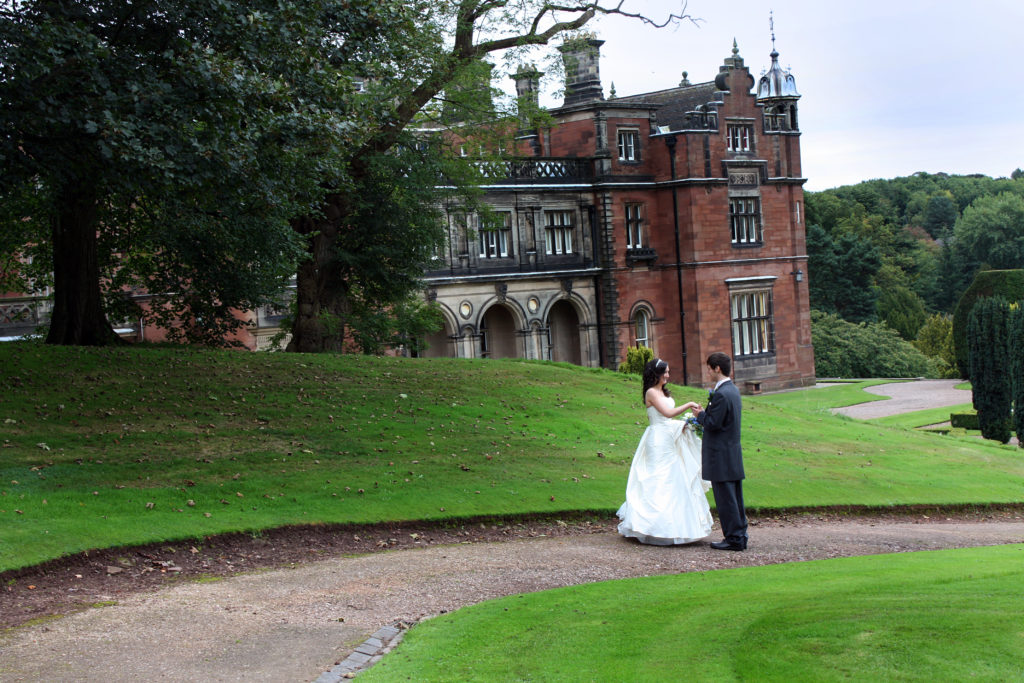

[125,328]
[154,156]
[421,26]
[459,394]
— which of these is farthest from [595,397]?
[125,328]

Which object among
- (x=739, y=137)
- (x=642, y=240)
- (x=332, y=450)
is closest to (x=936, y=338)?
(x=739, y=137)

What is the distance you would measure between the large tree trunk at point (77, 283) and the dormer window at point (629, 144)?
97.3 feet

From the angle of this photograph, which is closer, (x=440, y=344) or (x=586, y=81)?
(x=440, y=344)

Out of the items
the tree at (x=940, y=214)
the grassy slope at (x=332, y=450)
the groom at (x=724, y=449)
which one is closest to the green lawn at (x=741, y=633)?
the groom at (x=724, y=449)

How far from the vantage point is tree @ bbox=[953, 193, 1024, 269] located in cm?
8856

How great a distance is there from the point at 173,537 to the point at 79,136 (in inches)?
230

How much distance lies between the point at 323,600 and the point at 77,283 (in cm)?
1381

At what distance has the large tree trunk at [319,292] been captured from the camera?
25000 millimetres

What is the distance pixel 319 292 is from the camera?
83.8 feet

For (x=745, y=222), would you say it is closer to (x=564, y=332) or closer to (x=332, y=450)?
(x=564, y=332)

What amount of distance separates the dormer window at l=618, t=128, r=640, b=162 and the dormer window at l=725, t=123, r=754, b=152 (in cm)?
440

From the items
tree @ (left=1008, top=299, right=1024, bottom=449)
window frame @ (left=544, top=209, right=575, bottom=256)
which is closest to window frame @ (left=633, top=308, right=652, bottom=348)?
window frame @ (left=544, top=209, right=575, bottom=256)

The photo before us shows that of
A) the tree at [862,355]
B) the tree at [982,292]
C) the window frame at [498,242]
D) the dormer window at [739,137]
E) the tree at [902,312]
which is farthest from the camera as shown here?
the tree at [902,312]

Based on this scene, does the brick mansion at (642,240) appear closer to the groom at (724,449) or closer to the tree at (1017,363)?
the tree at (1017,363)
